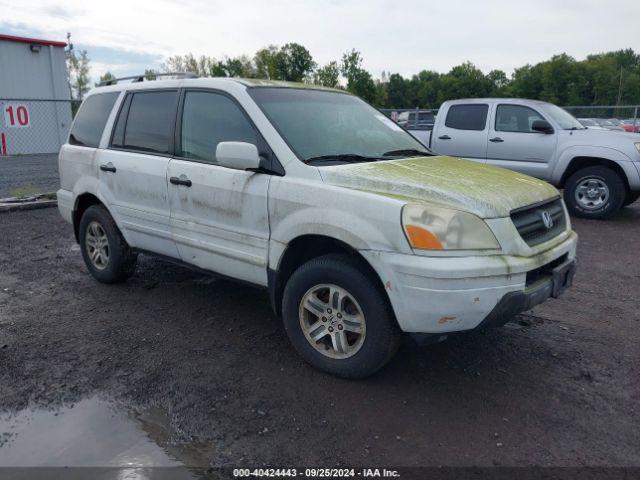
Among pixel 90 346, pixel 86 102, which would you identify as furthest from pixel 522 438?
pixel 86 102

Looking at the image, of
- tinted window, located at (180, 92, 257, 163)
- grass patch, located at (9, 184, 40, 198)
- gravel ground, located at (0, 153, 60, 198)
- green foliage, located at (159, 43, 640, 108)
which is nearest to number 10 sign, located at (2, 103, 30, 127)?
gravel ground, located at (0, 153, 60, 198)

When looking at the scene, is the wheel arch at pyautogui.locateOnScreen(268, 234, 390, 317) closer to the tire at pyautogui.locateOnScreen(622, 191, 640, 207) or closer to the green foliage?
the tire at pyautogui.locateOnScreen(622, 191, 640, 207)

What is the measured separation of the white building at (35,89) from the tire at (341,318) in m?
20.4

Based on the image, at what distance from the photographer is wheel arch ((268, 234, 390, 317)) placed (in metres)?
3.34

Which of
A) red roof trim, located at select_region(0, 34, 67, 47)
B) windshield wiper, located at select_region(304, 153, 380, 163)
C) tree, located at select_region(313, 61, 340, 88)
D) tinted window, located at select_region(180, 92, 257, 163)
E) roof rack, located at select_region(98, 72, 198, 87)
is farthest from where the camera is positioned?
tree, located at select_region(313, 61, 340, 88)

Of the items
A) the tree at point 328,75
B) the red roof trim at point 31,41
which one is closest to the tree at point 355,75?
the tree at point 328,75

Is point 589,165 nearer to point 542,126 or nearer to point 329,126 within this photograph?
point 542,126

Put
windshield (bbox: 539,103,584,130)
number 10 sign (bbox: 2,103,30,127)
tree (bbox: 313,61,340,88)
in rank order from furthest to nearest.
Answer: tree (bbox: 313,61,340,88) < number 10 sign (bbox: 2,103,30,127) < windshield (bbox: 539,103,584,130)

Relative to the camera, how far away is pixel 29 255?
6.36m

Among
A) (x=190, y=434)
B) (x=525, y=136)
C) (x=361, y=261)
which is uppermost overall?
(x=525, y=136)

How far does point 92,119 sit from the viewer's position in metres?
5.16

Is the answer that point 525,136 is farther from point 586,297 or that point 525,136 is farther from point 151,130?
point 151,130

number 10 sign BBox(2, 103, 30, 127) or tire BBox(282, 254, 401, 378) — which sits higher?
number 10 sign BBox(2, 103, 30, 127)

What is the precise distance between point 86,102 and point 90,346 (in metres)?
2.67
